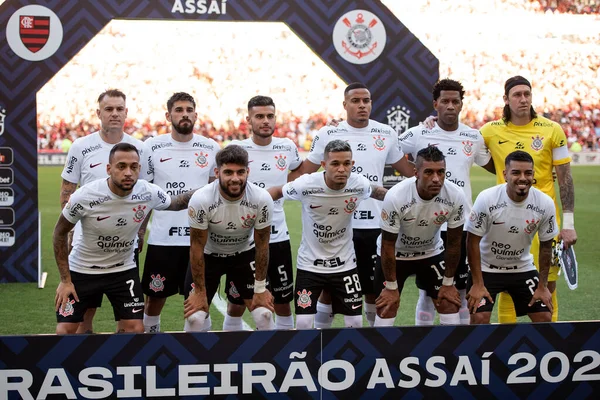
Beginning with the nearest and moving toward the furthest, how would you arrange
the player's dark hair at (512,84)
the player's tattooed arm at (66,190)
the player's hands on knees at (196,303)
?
the player's hands on knees at (196,303)
the player's tattooed arm at (66,190)
the player's dark hair at (512,84)

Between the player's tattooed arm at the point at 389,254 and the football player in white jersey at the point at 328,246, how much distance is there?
A: 28cm

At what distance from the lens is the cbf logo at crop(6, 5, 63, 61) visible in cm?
882

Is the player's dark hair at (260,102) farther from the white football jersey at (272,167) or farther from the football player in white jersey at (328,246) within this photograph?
the football player in white jersey at (328,246)

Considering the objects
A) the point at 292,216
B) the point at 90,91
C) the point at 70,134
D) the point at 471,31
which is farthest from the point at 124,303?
the point at 471,31

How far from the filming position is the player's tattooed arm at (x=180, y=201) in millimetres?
5777

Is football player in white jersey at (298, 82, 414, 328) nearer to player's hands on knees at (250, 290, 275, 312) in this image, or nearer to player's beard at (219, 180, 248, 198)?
player's hands on knees at (250, 290, 275, 312)

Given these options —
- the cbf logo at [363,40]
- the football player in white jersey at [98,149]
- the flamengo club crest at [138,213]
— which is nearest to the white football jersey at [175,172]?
the football player in white jersey at [98,149]

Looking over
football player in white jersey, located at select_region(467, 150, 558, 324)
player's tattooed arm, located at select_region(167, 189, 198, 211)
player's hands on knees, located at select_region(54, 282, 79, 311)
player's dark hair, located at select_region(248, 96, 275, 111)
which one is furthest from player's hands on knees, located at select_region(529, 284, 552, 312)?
player's hands on knees, located at select_region(54, 282, 79, 311)

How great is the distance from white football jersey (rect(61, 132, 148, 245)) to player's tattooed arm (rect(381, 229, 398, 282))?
1.99 metres

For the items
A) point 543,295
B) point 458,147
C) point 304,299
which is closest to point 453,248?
point 543,295

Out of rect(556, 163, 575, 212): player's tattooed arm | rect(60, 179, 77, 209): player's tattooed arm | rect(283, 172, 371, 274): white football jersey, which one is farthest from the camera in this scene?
rect(556, 163, 575, 212): player's tattooed arm

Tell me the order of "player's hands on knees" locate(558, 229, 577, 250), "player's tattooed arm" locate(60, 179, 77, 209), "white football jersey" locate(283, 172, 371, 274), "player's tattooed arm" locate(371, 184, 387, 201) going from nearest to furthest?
1. "white football jersey" locate(283, 172, 371, 274)
2. "player's tattooed arm" locate(371, 184, 387, 201)
3. "player's hands on knees" locate(558, 229, 577, 250)
4. "player's tattooed arm" locate(60, 179, 77, 209)

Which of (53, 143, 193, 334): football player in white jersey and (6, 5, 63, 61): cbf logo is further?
(6, 5, 63, 61): cbf logo

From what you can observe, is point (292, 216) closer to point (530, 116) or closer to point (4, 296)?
point (4, 296)
